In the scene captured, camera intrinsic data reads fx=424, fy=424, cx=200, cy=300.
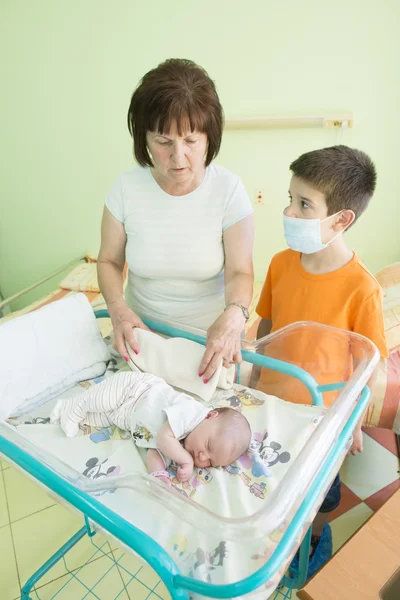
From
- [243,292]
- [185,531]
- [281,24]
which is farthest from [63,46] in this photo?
[185,531]

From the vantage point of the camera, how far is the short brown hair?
1138 millimetres

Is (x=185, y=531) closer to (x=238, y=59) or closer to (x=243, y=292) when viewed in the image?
(x=243, y=292)

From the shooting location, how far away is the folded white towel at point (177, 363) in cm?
120

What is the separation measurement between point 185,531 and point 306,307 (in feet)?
2.62

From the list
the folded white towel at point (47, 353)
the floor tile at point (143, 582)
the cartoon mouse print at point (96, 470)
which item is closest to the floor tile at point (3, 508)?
the floor tile at point (143, 582)

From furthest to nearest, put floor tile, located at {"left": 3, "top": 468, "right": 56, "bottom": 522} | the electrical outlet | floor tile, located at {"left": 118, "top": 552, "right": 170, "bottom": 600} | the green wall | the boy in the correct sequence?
the electrical outlet < the green wall < floor tile, located at {"left": 3, "top": 468, "right": 56, "bottom": 522} < floor tile, located at {"left": 118, "top": 552, "right": 170, "bottom": 600} < the boy

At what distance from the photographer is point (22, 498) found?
77.2 inches

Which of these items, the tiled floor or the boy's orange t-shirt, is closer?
the boy's orange t-shirt

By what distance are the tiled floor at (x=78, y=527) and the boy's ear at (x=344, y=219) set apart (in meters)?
1.23

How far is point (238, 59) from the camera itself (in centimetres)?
250

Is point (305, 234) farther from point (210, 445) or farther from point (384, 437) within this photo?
point (384, 437)

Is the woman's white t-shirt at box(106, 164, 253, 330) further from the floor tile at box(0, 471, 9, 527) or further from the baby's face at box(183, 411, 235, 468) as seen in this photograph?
the floor tile at box(0, 471, 9, 527)

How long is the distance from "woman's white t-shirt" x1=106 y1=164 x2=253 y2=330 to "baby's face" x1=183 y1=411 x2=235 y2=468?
0.43 metres

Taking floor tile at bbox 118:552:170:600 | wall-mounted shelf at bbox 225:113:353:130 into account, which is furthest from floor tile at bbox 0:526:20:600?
wall-mounted shelf at bbox 225:113:353:130
